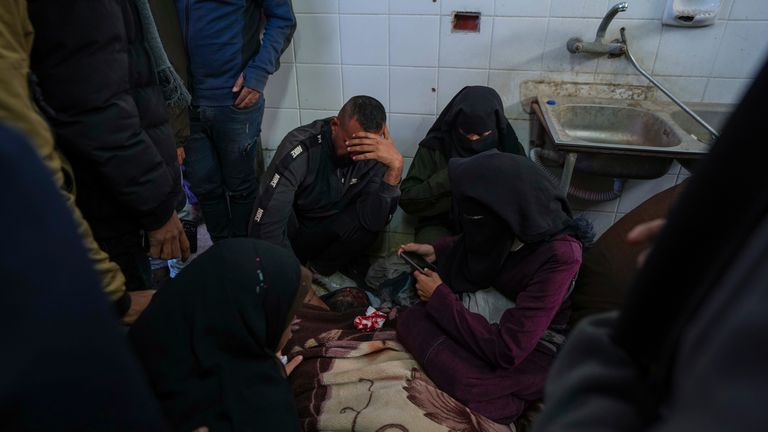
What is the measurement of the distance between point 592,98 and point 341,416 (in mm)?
1777

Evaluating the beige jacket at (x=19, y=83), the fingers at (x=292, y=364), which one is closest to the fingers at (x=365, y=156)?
the fingers at (x=292, y=364)

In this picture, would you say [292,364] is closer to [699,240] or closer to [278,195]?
[278,195]

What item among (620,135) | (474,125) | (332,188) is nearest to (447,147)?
(474,125)

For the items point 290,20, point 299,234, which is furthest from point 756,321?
point 290,20

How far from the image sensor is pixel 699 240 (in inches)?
12.6

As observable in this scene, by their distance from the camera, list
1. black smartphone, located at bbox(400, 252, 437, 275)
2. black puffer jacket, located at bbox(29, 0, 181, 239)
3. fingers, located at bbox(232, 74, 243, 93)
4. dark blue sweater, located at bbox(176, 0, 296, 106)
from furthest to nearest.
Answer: fingers, located at bbox(232, 74, 243, 93) → dark blue sweater, located at bbox(176, 0, 296, 106) → black smartphone, located at bbox(400, 252, 437, 275) → black puffer jacket, located at bbox(29, 0, 181, 239)

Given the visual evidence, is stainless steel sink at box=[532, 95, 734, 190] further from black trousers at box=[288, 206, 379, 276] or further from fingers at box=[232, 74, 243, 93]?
fingers at box=[232, 74, 243, 93]

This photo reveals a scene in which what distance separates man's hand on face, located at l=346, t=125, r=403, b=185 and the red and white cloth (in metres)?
0.62

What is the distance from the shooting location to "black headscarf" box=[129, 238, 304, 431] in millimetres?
1026

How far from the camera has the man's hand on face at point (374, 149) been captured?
1904mm

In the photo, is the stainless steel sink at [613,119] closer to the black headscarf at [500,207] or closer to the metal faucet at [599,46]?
the metal faucet at [599,46]

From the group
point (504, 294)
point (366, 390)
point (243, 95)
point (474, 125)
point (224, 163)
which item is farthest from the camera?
point (224, 163)

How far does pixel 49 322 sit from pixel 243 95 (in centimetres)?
195

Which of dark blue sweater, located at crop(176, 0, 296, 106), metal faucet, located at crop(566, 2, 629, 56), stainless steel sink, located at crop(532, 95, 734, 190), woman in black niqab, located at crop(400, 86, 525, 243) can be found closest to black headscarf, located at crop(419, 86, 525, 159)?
woman in black niqab, located at crop(400, 86, 525, 243)
